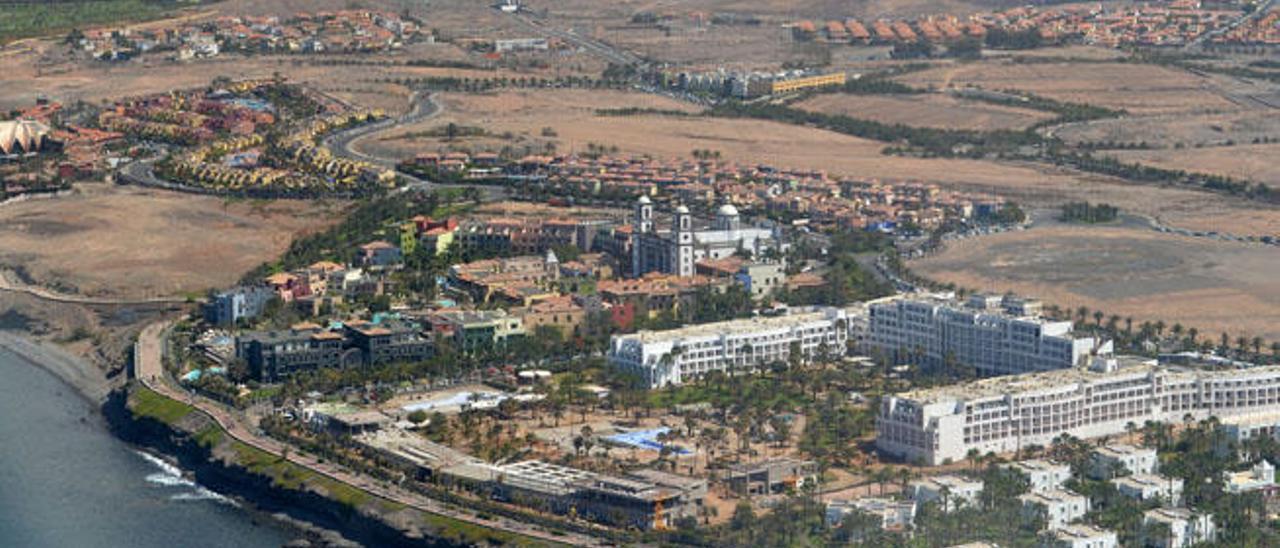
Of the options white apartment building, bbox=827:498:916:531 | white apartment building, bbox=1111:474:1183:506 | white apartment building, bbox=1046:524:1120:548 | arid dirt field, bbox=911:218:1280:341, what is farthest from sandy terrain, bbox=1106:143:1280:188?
white apartment building, bbox=1046:524:1120:548

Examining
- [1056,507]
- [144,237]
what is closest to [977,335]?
[1056,507]

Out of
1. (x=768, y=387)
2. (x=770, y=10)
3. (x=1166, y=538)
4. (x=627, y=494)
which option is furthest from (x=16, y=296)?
(x=770, y=10)

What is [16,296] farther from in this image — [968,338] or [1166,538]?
[1166,538]

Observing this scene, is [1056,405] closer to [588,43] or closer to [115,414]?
[115,414]

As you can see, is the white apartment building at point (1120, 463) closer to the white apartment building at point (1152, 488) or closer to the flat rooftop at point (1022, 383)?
the white apartment building at point (1152, 488)

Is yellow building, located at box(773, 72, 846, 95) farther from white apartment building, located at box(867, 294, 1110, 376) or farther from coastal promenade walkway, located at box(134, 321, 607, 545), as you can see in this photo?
white apartment building, located at box(867, 294, 1110, 376)
